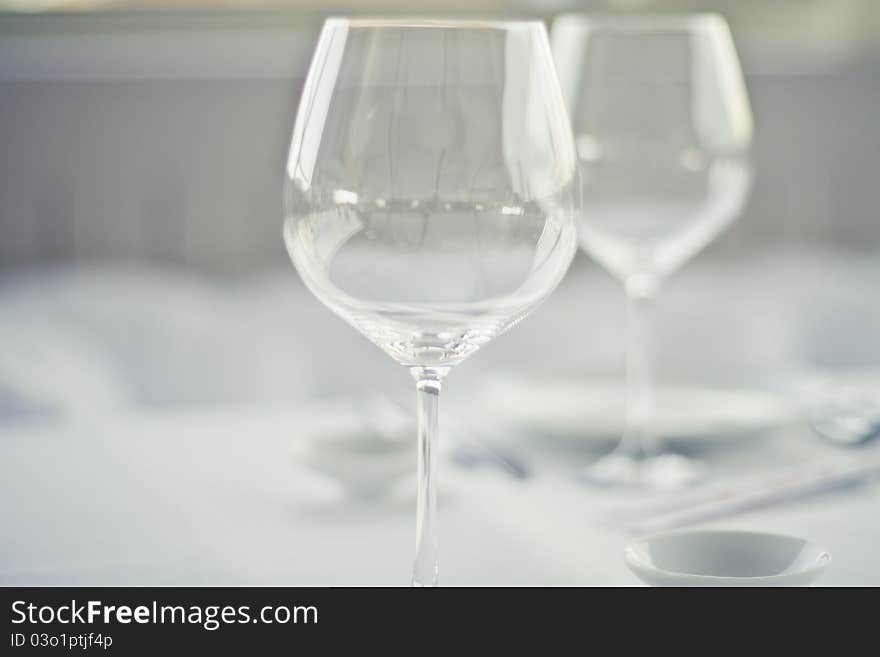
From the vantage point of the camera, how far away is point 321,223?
20.4 inches

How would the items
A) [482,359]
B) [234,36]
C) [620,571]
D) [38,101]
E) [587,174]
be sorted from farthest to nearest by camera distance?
[234,36] < [38,101] < [482,359] < [587,174] < [620,571]

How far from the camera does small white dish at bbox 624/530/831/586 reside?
582mm

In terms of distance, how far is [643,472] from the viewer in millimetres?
807

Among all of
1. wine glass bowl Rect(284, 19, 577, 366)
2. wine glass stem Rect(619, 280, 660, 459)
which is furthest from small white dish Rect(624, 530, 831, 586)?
wine glass stem Rect(619, 280, 660, 459)

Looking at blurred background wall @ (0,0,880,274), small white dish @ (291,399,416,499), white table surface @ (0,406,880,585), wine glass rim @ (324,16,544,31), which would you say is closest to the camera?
wine glass rim @ (324,16,544,31)

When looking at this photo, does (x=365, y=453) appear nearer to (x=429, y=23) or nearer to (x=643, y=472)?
(x=643, y=472)

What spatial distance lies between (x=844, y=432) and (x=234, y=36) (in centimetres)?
304

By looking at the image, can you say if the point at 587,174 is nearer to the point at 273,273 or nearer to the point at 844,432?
the point at 844,432

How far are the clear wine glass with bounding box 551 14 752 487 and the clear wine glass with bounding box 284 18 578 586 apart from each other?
0.32 metres

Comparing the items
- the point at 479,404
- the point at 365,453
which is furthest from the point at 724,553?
the point at 479,404

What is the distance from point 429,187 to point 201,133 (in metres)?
3.04

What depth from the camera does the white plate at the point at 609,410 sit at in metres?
0.88

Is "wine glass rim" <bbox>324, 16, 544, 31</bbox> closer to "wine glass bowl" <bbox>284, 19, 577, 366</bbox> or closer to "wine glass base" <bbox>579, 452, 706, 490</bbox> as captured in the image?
"wine glass bowl" <bbox>284, 19, 577, 366</bbox>
